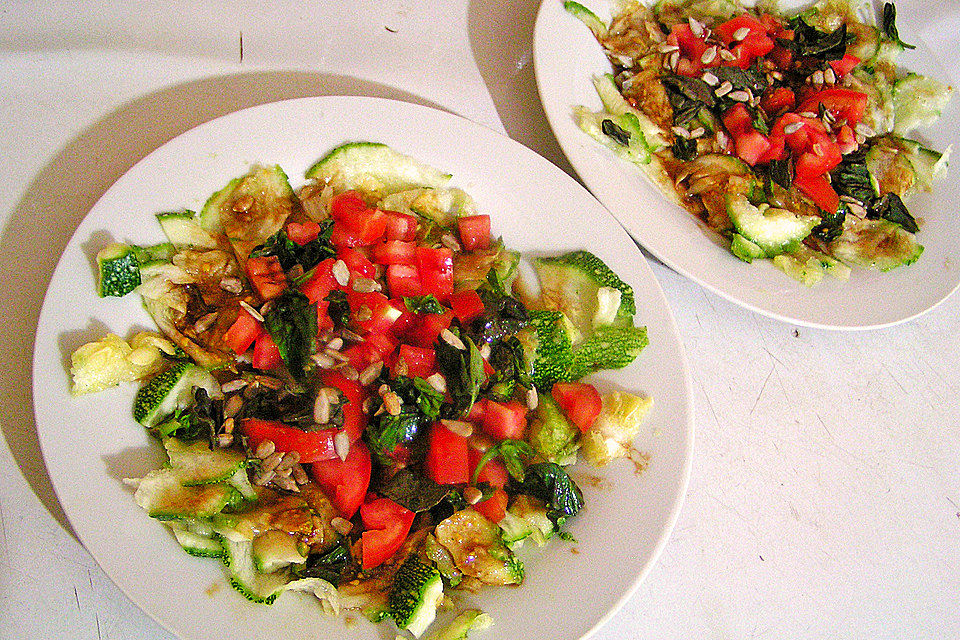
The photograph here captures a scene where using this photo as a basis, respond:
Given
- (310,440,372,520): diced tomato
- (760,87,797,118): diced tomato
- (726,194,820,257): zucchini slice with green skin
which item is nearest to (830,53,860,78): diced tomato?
(760,87,797,118): diced tomato

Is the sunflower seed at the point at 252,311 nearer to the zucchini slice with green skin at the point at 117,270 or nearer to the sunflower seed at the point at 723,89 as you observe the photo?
the zucchini slice with green skin at the point at 117,270

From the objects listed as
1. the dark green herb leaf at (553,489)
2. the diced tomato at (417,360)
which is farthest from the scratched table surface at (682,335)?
the diced tomato at (417,360)

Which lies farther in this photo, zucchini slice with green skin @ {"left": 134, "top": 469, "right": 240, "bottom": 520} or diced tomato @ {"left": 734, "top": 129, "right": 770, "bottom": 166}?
diced tomato @ {"left": 734, "top": 129, "right": 770, "bottom": 166}

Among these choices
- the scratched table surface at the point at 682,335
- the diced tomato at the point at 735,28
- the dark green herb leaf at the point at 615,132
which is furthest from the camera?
the diced tomato at the point at 735,28

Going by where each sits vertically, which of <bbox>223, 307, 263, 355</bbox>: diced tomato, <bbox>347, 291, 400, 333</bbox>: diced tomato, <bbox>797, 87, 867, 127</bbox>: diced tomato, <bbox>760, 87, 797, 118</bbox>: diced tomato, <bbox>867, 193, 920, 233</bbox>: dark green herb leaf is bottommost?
<bbox>867, 193, 920, 233</bbox>: dark green herb leaf

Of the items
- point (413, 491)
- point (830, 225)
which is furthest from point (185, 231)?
point (830, 225)

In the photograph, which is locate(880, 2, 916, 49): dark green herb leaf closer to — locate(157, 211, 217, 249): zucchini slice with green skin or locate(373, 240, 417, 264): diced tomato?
locate(373, 240, 417, 264): diced tomato

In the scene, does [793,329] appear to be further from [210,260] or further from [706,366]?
[210,260]
